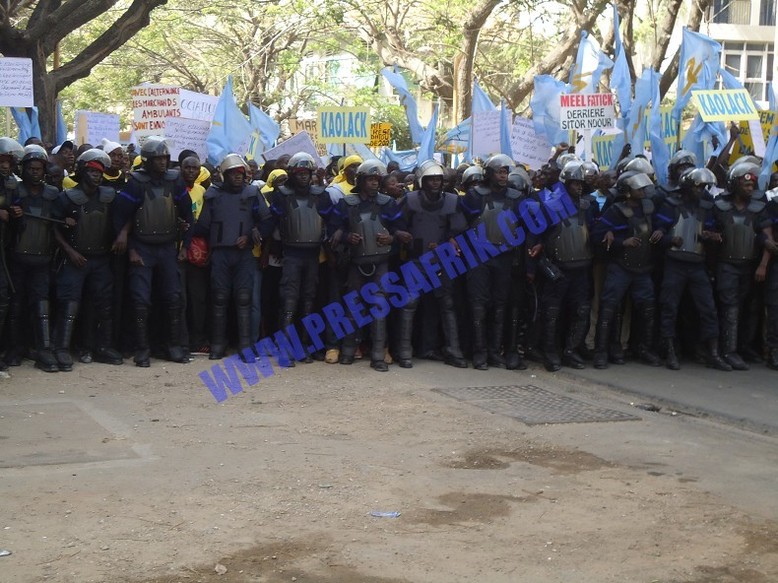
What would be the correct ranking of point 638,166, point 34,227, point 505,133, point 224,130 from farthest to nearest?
point 224,130
point 505,133
point 638,166
point 34,227

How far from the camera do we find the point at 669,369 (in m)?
10.9

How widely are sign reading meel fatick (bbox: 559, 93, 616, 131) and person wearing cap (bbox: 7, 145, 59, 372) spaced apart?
6012mm

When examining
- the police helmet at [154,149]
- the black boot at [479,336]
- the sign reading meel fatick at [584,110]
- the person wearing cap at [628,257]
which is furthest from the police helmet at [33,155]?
the sign reading meel fatick at [584,110]

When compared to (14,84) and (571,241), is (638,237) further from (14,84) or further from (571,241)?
(14,84)

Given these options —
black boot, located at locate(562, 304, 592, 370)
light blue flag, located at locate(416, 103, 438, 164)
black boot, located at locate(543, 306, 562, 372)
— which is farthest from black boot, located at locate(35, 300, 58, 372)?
light blue flag, located at locate(416, 103, 438, 164)

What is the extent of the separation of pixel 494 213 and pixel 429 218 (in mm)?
623

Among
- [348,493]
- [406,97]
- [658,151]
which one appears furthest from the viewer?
[406,97]

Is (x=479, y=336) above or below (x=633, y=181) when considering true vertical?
below

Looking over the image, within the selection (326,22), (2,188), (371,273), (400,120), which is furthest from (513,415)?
(400,120)

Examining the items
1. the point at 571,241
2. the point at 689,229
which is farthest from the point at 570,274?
the point at 689,229

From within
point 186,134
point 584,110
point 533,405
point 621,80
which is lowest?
point 533,405

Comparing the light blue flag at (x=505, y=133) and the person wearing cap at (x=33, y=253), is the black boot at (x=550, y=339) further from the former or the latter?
the person wearing cap at (x=33, y=253)

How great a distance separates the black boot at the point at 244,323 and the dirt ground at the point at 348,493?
4.00 ft

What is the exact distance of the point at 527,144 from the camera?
13.7 m
